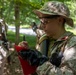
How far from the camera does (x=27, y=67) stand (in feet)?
7.97

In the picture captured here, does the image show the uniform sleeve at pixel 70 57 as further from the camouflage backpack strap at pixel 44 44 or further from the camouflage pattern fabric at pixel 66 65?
the camouflage backpack strap at pixel 44 44

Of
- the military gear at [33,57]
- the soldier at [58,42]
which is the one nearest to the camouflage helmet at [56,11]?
the soldier at [58,42]

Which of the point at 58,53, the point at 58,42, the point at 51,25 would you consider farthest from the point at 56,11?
the point at 58,53

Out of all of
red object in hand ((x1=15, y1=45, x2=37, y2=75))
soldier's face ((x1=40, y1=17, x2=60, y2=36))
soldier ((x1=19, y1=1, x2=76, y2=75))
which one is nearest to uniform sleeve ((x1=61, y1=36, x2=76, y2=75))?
soldier ((x1=19, y1=1, x2=76, y2=75))

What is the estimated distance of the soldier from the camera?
2.10m

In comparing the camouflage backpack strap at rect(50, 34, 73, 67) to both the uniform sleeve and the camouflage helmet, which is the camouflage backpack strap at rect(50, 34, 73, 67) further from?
the camouflage helmet

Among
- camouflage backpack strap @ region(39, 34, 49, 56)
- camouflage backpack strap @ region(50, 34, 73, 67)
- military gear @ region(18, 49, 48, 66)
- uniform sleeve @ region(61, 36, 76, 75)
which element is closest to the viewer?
uniform sleeve @ region(61, 36, 76, 75)

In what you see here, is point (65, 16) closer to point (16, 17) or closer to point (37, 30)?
point (37, 30)

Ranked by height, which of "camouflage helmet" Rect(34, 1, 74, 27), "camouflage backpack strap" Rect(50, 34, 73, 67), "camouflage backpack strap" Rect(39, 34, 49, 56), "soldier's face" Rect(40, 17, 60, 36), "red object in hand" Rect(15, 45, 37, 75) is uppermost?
"camouflage helmet" Rect(34, 1, 74, 27)

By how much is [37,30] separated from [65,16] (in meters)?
4.66

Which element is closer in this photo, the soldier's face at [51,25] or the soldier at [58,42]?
the soldier at [58,42]

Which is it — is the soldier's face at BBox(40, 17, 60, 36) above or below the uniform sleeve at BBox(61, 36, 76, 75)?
above

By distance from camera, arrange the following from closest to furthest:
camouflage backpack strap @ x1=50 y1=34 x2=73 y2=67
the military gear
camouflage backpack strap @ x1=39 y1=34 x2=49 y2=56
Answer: camouflage backpack strap @ x1=50 y1=34 x2=73 y2=67, the military gear, camouflage backpack strap @ x1=39 y1=34 x2=49 y2=56

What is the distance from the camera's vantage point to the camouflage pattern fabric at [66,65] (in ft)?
6.81
